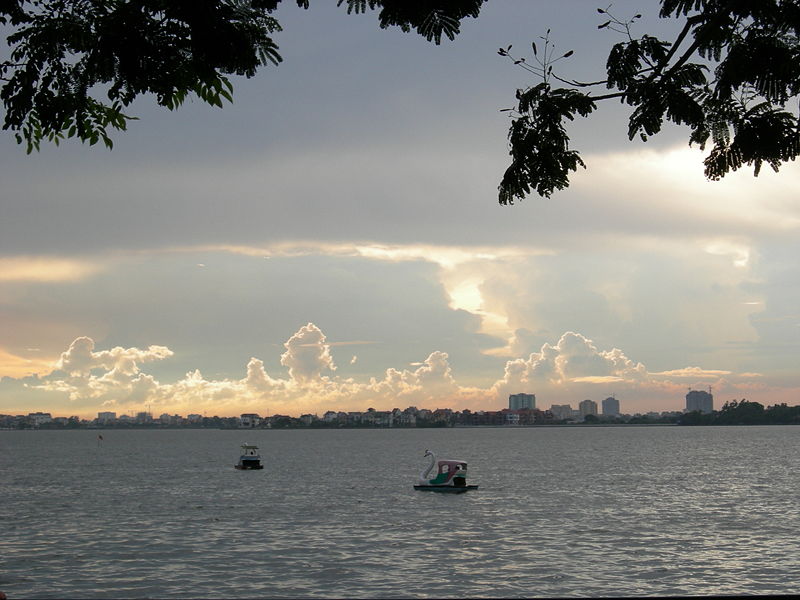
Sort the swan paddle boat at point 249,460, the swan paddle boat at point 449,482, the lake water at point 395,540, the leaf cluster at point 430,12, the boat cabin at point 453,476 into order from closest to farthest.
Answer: the leaf cluster at point 430,12 → the lake water at point 395,540 → the swan paddle boat at point 449,482 → the boat cabin at point 453,476 → the swan paddle boat at point 249,460

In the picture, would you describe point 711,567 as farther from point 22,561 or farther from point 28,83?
point 28,83

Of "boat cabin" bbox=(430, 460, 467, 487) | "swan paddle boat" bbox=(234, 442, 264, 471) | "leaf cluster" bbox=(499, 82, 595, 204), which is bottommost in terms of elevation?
"swan paddle boat" bbox=(234, 442, 264, 471)

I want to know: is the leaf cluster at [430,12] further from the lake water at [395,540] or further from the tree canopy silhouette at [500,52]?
the lake water at [395,540]

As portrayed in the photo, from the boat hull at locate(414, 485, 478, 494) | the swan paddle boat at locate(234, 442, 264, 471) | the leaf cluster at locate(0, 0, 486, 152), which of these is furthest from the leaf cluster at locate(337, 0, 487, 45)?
the swan paddle boat at locate(234, 442, 264, 471)

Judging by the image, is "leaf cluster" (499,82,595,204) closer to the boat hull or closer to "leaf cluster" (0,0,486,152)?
"leaf cluster" (0,0,486,152)

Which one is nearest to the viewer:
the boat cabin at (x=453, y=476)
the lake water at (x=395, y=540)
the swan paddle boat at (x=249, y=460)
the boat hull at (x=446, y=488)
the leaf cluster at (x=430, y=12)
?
the leaf cluster at (x=430, y=12)

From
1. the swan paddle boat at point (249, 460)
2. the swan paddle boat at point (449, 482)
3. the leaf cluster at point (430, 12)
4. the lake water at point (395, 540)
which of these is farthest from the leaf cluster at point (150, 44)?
the swan paddle boat at point (249, 460)

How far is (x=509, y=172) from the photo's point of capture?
9.31m

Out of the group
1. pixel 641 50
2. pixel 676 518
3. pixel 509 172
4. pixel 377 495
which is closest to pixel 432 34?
pixel 509 172

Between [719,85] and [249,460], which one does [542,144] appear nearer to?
[719,85]

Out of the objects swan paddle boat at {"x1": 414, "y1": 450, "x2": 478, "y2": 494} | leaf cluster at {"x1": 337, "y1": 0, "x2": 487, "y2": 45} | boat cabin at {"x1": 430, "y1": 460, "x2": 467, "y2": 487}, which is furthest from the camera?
boat cabin at {"x1": 430, "y1": 460, "x2": 467, "y2": 487}

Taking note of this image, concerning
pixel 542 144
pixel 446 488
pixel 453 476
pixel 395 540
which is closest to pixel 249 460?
pixel 453 476

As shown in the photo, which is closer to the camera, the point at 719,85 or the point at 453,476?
the point at 719,85

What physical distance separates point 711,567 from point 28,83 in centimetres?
3287
